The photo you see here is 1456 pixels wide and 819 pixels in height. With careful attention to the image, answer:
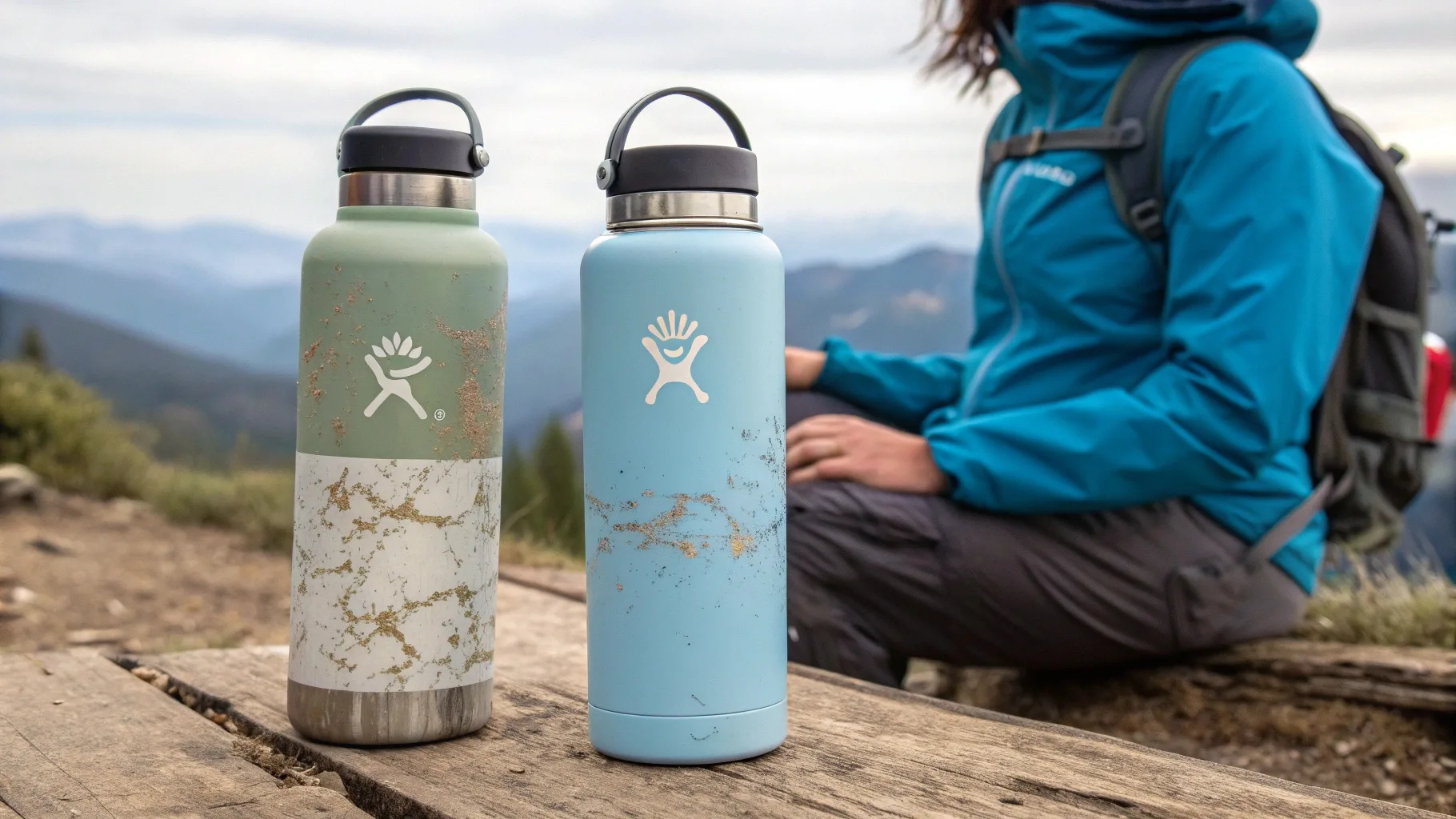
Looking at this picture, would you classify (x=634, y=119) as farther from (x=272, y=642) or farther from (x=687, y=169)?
(x=272, y=642)

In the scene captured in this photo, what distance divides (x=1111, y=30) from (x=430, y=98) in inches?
62.3

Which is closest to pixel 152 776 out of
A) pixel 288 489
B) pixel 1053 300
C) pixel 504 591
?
pixel 504 591

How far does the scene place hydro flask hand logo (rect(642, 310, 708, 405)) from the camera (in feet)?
4.39

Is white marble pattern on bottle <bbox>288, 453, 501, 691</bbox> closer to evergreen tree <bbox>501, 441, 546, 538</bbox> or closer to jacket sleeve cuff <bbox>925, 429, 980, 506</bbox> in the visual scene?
evergreen tree <bbox>501, 441, 546, 538</bbox>

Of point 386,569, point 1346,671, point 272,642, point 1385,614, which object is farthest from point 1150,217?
point 272,642

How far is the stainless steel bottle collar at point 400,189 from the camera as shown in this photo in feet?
4.65

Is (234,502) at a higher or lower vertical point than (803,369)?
lower

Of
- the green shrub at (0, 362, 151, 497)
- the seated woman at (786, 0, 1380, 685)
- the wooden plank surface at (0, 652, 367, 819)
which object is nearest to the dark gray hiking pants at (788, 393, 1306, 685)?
the seated woman at (786, 0, 1380, 685)

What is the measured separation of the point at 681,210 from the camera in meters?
1.35

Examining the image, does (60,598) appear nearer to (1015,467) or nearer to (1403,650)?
(1015,467)

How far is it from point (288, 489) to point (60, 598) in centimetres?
178

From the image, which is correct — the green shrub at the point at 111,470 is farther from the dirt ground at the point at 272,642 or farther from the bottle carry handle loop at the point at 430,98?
the bottle carry handle loop at the point at 430,98

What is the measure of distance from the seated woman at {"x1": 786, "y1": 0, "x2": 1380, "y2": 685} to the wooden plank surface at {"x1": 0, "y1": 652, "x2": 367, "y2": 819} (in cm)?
119

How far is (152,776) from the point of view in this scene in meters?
1.38
